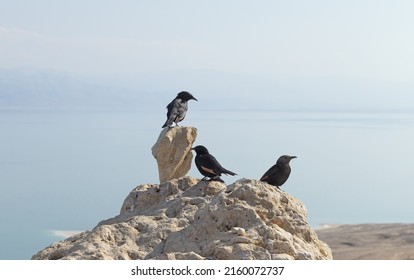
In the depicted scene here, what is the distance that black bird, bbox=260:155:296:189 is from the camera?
29.5 feet

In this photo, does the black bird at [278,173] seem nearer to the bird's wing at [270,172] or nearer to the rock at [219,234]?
the bird's wing at [270,172]

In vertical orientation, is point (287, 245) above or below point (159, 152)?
below

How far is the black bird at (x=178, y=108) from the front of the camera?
42.4ft

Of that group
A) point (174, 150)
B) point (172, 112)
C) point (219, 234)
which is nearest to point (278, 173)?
point (219, 234)

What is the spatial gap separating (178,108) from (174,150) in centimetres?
99

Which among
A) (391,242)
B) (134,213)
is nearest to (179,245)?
(134,213)

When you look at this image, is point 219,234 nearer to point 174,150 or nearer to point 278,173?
point 278,173

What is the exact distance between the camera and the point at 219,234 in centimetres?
637

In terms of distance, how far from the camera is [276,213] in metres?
6.82

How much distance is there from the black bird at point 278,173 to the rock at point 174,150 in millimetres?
3775

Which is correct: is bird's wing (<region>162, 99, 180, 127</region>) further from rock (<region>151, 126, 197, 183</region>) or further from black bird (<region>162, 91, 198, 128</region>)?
rock (<region>151, 126, 197, 183</region>)
